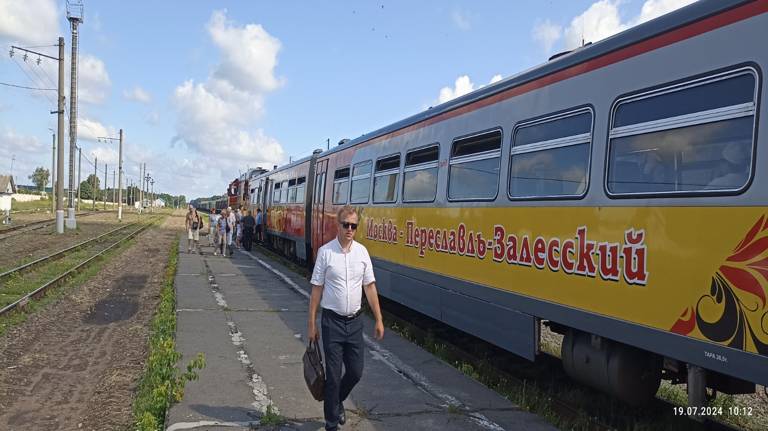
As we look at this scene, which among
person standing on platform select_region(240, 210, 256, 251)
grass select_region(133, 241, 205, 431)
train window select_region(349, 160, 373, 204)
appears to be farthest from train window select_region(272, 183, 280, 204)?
grass select_region(133, 241, 205, 431)

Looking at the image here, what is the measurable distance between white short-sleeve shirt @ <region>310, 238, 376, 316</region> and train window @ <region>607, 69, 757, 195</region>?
2173mm

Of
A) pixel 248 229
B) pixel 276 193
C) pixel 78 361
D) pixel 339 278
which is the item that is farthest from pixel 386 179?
pixel 248 229

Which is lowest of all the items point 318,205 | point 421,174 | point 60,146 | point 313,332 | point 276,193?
point 313,332

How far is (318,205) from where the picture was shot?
587 inches

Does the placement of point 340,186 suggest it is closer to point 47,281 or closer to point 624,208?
point 47,281

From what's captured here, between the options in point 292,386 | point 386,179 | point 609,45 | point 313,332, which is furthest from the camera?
point 386,179

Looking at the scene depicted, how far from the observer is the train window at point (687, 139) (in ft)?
12.9

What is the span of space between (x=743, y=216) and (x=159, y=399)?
488 cm

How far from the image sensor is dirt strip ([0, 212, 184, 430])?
5.71 meters

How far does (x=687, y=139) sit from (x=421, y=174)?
15.4ft

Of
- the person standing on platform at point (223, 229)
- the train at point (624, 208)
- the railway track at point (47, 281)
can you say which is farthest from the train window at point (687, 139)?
the person standing on platform at point (223, 229)

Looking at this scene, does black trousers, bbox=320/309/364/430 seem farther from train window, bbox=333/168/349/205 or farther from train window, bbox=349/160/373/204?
train window, bbox=333/168/349/205

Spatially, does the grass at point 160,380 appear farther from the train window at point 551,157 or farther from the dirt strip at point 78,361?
the train window at point 551,157

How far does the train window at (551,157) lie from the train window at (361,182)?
16.1 feet
